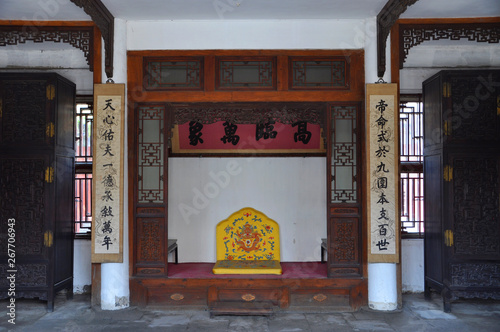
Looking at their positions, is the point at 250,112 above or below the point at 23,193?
above

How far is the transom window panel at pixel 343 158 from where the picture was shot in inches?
180

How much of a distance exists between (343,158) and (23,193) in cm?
332

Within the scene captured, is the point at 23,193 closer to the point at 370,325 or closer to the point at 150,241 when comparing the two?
the point at 150,241

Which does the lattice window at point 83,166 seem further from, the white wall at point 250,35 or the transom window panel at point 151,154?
the white wall at point 250,35

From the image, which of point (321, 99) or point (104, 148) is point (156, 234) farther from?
point (321, 99)

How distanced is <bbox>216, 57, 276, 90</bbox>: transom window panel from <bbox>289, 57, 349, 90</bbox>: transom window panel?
8.7 inches

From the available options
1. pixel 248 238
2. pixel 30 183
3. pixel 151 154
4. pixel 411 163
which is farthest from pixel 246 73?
pixel 30 183

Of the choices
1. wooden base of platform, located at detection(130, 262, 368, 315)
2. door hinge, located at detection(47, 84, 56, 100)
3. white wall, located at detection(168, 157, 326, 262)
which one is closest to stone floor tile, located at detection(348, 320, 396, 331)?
wooden base of platform, located at detection(130, 262, 368, 315)

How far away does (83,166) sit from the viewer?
5.27m

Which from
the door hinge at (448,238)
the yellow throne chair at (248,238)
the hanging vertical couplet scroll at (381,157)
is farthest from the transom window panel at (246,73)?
the door hinge at (448,238)

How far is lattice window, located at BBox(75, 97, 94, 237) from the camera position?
529cm

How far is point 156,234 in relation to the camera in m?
Result: 4.57

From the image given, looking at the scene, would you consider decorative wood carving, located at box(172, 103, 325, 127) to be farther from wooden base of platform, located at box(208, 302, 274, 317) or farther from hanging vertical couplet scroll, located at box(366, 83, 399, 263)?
wooden base of platform, located at box(208, 302, 274, 317)

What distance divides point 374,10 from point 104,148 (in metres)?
3.02
